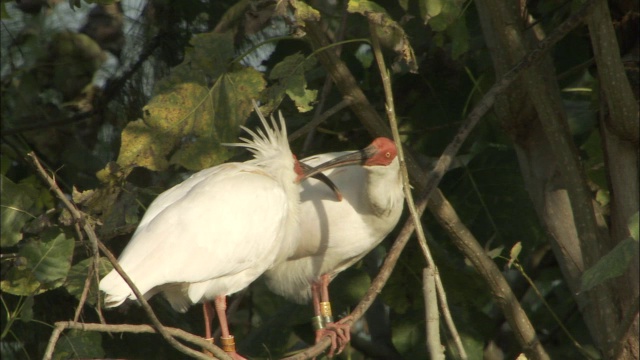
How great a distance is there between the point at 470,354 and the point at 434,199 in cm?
83

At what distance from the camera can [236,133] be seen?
3807mm

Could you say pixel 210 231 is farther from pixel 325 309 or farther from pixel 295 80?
pixel 325 309

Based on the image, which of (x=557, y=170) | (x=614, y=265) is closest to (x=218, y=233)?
(x=557, y=170)

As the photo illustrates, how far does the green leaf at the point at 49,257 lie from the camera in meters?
3.38

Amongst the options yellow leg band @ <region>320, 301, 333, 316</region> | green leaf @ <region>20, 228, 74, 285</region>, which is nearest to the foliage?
green leaf @ <region>20, 228, 74, 285</region>

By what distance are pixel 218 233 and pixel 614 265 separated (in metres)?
1.68

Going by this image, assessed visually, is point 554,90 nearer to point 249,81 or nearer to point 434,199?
point 434,199

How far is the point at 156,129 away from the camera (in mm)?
3797

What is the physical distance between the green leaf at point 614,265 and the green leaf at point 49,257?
185cm

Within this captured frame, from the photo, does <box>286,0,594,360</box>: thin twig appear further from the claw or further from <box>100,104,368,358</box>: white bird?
the claw

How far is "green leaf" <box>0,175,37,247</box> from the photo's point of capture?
11.9 ft

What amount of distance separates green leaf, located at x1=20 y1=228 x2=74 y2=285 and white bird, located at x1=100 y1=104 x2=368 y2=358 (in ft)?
0.64

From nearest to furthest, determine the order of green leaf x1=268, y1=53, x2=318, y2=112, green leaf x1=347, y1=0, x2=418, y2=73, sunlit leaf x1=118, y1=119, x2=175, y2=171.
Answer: green leaf x1=347, y1=0, x2=418, y2=73 < green leaf x1=268, y1=53, x2=318, y2=112 < sunlit leaf x1=118, y1=119, x2=175, y2=171

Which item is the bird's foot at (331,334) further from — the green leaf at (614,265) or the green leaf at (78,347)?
the green leaf at (614,265)
